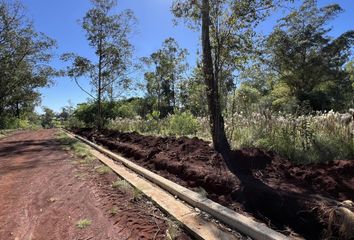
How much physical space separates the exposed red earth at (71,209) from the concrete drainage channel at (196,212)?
165mm

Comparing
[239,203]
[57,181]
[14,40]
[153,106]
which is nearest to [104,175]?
[57,181]

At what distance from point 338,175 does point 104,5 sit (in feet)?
53.4

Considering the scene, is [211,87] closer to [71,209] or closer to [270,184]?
[270,184]

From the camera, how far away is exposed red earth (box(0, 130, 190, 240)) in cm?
347

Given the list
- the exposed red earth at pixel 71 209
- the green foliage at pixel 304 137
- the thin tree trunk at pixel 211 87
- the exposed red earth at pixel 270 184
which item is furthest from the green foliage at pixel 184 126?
the exposed red earth at pixel 71 209

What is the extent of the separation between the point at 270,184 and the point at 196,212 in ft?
3.99

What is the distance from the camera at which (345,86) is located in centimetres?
3064

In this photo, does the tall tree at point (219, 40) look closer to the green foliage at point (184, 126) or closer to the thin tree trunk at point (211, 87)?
the thin tree trunk at point (211, 87)

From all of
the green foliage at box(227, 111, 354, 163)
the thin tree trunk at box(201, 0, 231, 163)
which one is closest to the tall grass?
the green foliage at box(227, 111, 354, 163)

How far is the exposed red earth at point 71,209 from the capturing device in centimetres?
347

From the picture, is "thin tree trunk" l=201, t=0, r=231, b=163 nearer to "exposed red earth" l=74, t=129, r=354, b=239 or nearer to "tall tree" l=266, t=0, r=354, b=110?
"exposed red earth" l=74, t=129, r=354, b=239

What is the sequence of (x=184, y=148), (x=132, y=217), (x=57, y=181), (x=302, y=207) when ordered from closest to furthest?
(x=302, y=207) → (x=132, y=217) → (x=57, y=181) → (x=184, y=148)

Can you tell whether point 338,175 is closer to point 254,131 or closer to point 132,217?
point 132,217

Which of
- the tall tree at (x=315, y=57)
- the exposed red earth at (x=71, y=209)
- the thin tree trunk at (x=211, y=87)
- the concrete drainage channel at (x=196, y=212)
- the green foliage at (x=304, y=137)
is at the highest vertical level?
the tall tree at (x=315, y=57)
